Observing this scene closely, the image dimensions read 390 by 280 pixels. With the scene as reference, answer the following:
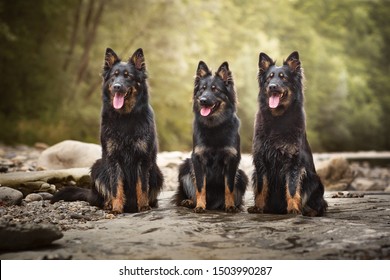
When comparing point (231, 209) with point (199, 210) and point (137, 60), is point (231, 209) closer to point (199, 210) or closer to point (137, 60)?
point (199, 210)

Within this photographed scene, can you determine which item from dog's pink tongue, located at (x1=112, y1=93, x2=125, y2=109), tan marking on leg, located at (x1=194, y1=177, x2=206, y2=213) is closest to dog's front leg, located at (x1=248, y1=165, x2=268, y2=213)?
tan marking on leg, located at (x1=194, y1=177, x2=206, y2=213)

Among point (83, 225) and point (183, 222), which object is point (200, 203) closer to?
point (183, 222)

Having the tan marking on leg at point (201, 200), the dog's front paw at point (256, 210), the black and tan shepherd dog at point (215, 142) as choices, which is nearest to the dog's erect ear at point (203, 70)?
the black and tan shepherd dog at point (215, 142)

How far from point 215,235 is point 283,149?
1.42 m

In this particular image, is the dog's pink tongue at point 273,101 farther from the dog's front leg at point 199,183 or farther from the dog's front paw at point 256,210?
the dog's front paw at point 256,210

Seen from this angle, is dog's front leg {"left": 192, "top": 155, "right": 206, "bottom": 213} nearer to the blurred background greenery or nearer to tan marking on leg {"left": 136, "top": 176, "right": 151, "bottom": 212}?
tan marking on leg {"left": 136, "top": 176, "right": 151, "bottom": 212}

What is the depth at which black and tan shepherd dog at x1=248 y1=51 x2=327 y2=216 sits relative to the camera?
531cm

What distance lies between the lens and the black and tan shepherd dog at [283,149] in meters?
5.31

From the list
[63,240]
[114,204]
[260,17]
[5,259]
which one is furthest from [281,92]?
[260,17]

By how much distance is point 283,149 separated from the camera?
210 inches

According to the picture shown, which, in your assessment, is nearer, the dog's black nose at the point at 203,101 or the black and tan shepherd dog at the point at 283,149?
the black and tan shepherd dog at the point at 283,149

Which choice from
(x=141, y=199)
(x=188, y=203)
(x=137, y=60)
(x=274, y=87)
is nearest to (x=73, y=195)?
(x=141, y=199)

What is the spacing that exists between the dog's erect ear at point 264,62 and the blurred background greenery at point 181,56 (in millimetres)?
10611

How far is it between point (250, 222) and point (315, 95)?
20.7m
